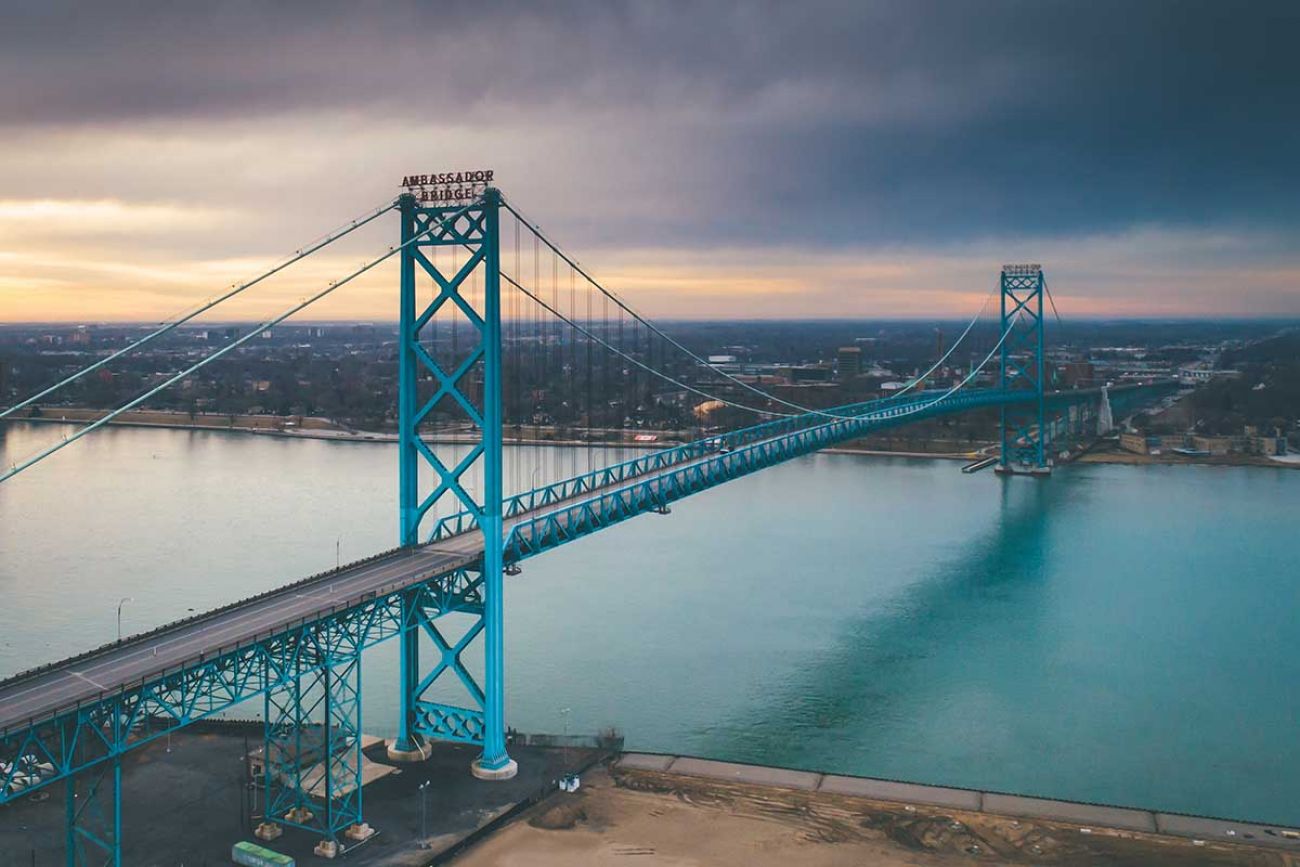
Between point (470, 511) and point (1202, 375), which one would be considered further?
point (1202, 375)

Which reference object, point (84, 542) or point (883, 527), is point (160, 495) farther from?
point (883, 527)

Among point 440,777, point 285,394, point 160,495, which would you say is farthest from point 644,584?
point 285,394

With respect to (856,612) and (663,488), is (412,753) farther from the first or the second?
(856,612)

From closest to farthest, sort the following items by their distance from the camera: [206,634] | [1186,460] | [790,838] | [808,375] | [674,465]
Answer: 1. [206,634]
2. [790,838]
3. [674,465]
4. [1186,460]
5. [808,375]

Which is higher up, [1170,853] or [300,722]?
[300,722]

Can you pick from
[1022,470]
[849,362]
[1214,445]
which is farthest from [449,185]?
[849,362]

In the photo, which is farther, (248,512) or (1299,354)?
(1299,354)
